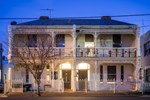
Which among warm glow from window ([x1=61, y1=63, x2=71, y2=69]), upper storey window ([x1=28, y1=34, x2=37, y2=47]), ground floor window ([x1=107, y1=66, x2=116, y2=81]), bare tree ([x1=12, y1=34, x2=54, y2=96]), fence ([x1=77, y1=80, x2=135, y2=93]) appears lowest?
fence ([x1=77, y1=80, x2=135, y2=93])

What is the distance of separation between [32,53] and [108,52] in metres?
7.57

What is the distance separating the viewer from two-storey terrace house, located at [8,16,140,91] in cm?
3728

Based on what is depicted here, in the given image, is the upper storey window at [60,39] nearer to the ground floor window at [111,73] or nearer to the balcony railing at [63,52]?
the balcony railing at [63,52]

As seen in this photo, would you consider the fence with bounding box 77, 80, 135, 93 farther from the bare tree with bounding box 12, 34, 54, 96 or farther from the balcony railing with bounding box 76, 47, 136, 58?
the bare tree with bounding box 12, 34, 54, 96

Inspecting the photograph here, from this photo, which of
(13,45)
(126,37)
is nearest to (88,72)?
(126,37)

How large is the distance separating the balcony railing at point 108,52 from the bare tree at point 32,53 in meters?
3.16

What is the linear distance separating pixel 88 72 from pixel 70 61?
2491mm

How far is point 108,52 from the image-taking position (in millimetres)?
37875

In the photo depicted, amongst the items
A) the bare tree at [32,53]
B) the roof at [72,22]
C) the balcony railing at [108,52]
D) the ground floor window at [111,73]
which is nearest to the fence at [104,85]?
the ground floor window at [111,73]

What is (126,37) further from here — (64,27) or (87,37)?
(64,27)

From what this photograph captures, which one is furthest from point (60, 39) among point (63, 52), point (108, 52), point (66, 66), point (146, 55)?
point (146, 55)

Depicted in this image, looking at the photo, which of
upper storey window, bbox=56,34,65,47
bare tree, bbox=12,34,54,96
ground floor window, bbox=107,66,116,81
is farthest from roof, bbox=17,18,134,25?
ground floor window, bbox=107,66,116,81

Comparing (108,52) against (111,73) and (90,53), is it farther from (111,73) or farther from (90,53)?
(111,73)

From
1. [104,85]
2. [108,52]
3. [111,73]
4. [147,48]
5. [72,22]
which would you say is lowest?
[104,85]
